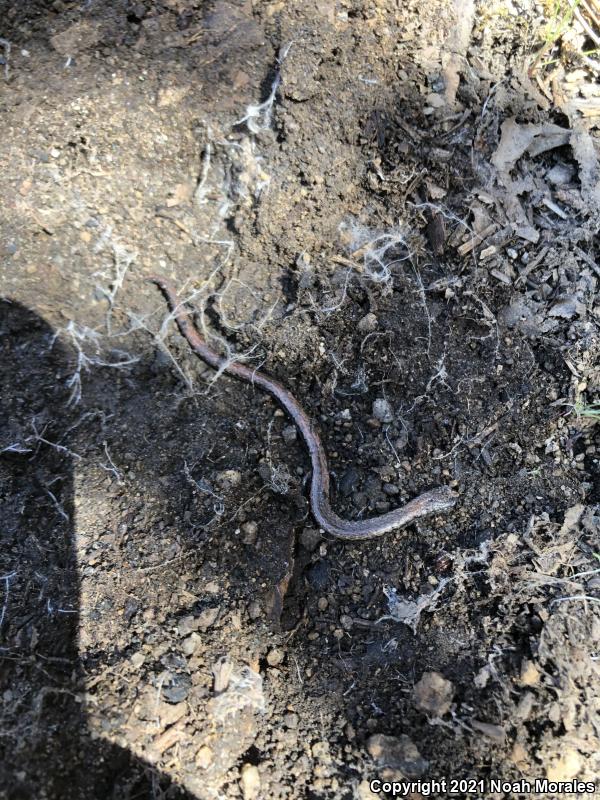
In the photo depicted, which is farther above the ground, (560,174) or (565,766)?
(560,174)

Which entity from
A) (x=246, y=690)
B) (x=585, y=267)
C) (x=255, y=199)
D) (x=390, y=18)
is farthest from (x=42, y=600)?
(x=390, y=18)

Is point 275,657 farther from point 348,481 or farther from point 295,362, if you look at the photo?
point 295,362

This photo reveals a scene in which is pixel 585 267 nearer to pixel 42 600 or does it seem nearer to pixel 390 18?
pixel 390 18

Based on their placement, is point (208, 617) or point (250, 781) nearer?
point (250, 781)

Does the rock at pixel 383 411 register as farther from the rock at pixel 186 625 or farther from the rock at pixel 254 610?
the rock at pixel 186 625

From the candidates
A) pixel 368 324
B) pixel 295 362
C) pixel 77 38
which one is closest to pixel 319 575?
pixel 295 362

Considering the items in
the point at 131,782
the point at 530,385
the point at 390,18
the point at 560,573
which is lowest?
the point at 131,782
